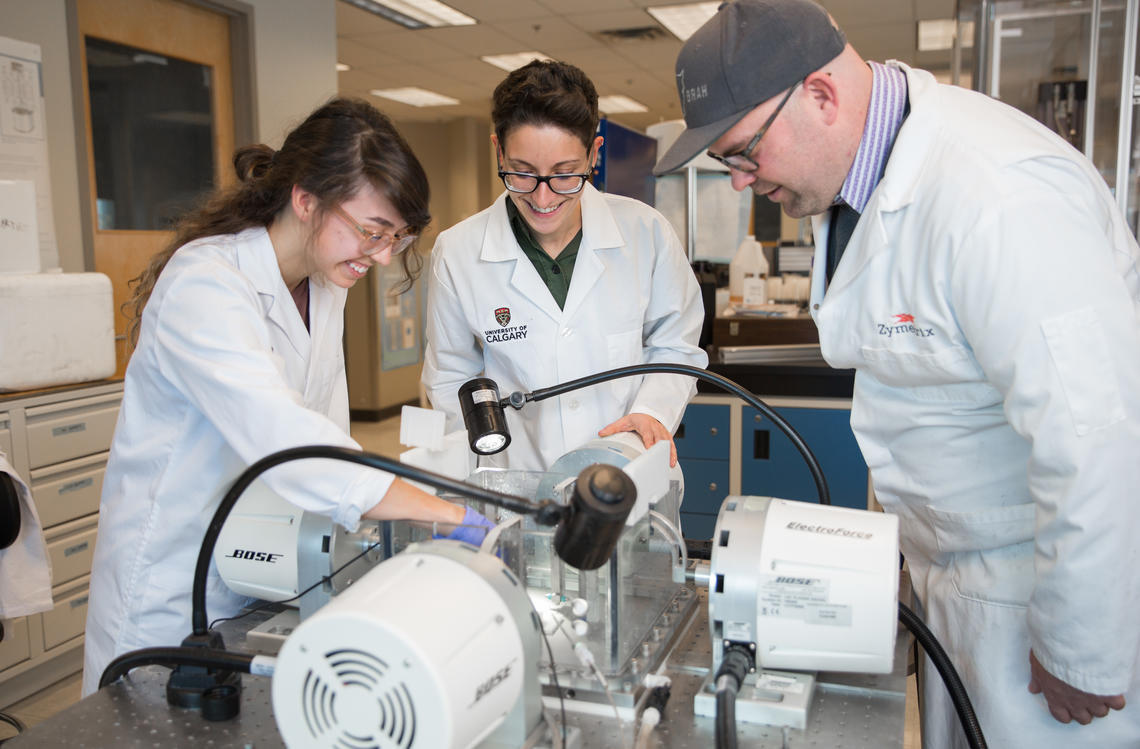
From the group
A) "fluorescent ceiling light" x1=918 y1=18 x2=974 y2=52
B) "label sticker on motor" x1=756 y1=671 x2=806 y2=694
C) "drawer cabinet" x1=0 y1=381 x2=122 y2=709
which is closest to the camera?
"label sticker on motor" x1=756 y1=671 x2=806 y2=694

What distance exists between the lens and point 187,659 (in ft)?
3.14

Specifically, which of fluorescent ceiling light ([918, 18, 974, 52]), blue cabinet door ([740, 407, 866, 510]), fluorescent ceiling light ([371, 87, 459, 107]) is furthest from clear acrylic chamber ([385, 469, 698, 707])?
fluorescent ceiling light ([371, 87, 459, 107])

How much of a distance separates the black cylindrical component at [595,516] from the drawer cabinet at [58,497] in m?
2.21

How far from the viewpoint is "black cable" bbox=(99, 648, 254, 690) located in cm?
94

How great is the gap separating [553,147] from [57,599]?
84.9 inches

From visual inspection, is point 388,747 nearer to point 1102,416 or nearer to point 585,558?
point 585,558

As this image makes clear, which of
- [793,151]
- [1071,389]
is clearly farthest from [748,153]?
[1071,389]

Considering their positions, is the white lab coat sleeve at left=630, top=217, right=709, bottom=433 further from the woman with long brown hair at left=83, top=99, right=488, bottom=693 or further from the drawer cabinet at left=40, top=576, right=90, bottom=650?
the drawer cabinet at left=40, top=576, right=90, bottom=650

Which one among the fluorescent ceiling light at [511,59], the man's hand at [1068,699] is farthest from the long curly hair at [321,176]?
the fluorescent ceiling light at [511,59]

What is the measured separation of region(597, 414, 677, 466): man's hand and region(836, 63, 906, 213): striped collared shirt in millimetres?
515

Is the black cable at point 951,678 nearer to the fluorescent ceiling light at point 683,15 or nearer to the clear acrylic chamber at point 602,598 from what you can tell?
the clear acrylic chamber at point 602,598

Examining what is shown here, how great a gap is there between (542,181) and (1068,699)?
1.07 meters

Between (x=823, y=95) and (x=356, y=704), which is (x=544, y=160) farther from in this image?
(x=356, y=704)

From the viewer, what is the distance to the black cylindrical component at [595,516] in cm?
80
